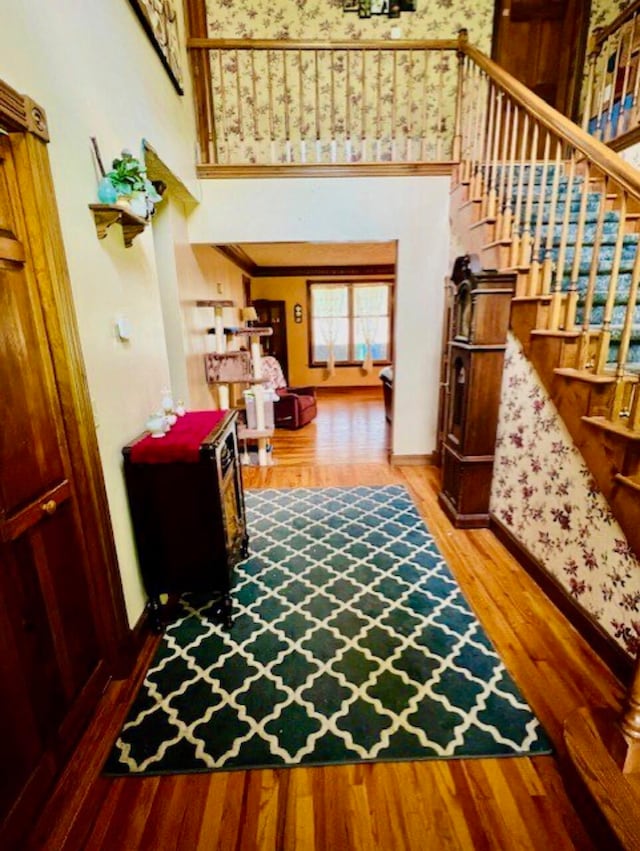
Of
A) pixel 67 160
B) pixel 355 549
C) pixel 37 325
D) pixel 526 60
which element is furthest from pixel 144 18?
pixel 526 60

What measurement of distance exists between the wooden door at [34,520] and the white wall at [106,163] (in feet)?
0.57

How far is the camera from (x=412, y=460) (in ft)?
14.1

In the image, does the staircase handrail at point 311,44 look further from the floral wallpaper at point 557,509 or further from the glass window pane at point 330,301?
the glass window pane at point 330,301

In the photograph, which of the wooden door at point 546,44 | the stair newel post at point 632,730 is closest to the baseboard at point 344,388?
the wooden door at point 546,44

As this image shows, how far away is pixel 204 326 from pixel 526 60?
4739mm

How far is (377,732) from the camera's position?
1582 mm

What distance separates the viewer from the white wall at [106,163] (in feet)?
4.60

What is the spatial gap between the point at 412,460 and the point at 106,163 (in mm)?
3441

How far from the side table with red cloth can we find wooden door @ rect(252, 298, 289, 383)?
6326 mm

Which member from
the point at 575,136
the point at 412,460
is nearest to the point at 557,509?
the point at 575,136

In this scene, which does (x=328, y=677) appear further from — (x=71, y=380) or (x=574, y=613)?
(x=71, y=380)

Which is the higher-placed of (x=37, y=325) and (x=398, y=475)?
(x=37, y=325)

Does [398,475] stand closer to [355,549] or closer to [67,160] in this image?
[355,549]

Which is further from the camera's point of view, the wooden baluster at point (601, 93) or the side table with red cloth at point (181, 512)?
the wooden baluster at point (601, 93)
